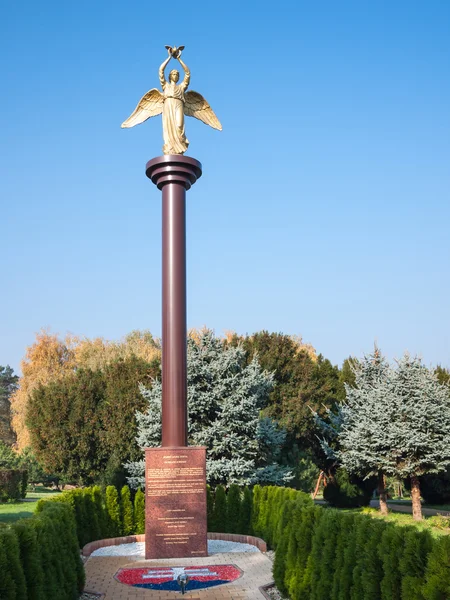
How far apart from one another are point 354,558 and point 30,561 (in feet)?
13.1

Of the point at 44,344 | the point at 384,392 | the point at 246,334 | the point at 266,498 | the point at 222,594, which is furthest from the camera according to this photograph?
the point at 44,344

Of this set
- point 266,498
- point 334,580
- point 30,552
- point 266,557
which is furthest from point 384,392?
point 30,552

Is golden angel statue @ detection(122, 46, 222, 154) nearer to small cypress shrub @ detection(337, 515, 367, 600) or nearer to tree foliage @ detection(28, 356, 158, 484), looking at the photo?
small cypress shrub @ detection(337, 515, 367, 600)

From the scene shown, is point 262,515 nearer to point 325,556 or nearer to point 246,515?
point 246,515

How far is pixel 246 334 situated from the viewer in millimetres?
34250

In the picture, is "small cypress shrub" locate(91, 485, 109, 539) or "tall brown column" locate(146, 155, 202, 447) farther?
"small cypress shrub" locate(91, 485, 109, 539)

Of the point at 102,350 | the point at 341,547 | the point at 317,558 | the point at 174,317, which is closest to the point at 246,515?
the point at 174,317

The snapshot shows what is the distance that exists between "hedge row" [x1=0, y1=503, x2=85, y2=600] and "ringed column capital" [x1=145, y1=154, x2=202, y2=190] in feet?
25.3

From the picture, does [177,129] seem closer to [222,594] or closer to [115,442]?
[222,594]

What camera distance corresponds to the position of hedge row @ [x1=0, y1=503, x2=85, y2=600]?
23.0 feet

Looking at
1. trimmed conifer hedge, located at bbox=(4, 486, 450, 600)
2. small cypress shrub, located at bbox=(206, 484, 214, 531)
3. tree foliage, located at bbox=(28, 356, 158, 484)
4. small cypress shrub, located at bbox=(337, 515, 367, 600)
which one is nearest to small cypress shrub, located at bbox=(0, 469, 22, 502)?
tree foliage, located at bbox=(28, 356, 158, 484)

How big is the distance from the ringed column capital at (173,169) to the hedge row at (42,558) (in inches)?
304

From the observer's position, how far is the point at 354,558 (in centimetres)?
771

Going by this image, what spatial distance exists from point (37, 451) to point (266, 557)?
16235 mm
